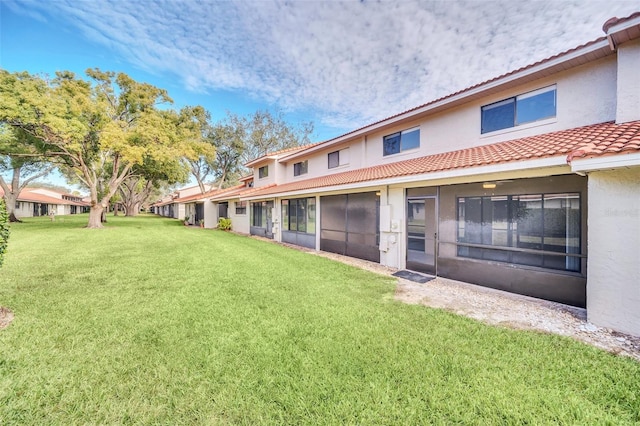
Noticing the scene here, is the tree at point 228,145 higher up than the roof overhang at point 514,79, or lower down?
higher up

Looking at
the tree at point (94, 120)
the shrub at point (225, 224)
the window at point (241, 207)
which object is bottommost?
the shrub at point (225, 224)

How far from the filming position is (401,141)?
1065cm

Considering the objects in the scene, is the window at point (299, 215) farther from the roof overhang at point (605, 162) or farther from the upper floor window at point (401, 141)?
the roof overhang at point (605, 162)

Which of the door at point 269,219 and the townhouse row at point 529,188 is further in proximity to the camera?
the door at point 269,219

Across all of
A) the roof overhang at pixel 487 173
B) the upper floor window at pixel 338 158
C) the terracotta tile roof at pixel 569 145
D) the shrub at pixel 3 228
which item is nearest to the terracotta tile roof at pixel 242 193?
the upper floor window at pixel 338 158

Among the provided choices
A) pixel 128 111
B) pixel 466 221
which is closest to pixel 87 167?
pixel 128 111

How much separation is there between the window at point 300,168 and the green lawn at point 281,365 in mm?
11571

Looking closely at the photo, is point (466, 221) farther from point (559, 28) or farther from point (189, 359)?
point (559, 28)

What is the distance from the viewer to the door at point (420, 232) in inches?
310

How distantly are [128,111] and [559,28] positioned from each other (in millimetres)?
26745

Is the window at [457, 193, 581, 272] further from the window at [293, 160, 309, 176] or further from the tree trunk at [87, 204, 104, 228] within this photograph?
the tree trunk at [87, 204, 104, 228]

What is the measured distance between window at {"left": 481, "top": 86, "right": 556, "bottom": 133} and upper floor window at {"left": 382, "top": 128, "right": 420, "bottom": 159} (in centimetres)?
239

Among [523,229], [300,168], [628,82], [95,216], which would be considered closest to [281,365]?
[523,229]

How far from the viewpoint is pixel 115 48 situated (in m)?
15.5
